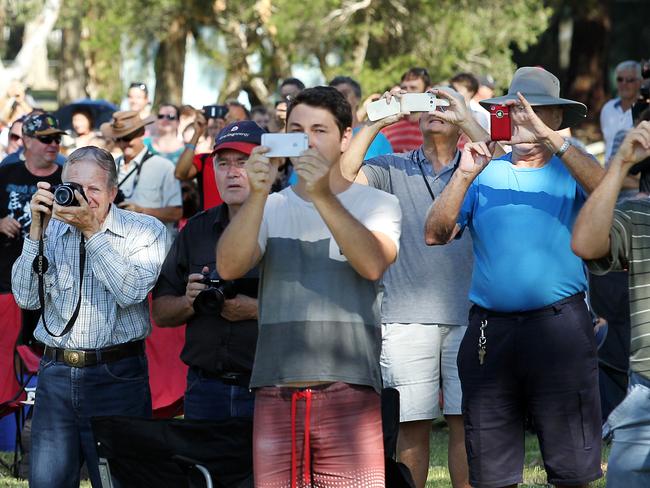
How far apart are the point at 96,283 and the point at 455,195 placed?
1.69m

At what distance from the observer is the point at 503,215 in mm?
5477

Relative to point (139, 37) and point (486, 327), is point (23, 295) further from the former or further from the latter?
point (139, 37)

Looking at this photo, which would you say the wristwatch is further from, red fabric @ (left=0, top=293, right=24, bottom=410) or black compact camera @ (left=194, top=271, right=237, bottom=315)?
red fabric @ (left=0, top=293, right=24, bottom=410)

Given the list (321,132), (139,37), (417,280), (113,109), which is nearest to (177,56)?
(139,37)

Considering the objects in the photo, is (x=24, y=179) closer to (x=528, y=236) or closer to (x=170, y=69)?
(x=528, y=236)

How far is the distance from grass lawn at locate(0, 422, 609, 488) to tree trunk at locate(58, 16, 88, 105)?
23264 mm

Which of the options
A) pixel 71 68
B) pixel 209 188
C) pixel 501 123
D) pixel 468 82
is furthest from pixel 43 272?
pixel 71 68

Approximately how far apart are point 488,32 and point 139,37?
7104mm

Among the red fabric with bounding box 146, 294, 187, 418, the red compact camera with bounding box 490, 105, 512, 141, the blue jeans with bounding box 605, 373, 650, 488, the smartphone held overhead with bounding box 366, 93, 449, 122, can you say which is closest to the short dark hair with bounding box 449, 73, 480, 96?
the red fabric with bounding box 146, 294, 187, 418

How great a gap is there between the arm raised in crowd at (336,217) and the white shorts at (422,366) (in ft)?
7.04

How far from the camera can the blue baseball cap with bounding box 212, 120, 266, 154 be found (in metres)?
5.85

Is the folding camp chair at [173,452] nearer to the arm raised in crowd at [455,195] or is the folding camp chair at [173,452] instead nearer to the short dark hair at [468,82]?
the arm raised in crowd at [455,195]

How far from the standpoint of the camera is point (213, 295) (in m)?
5.63

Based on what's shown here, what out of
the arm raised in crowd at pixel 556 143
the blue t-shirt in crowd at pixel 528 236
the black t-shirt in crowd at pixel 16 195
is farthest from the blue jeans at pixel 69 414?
the black t-shirt in crowd at pixel 16 195
